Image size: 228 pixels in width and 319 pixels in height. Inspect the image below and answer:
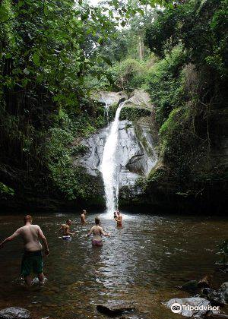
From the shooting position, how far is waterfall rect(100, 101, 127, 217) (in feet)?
61.5

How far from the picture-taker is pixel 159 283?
5.95 m

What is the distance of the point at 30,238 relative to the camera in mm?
5957

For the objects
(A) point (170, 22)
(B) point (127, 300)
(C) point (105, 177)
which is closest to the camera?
(B) point (127, 300)

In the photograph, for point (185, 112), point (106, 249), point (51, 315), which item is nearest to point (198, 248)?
point (106, 249)

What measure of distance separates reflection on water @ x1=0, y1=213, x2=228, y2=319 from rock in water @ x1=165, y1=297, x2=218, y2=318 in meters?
0.16

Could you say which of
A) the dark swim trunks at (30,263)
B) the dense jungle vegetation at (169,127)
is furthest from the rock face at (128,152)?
the dark swim trunks at (30,263)

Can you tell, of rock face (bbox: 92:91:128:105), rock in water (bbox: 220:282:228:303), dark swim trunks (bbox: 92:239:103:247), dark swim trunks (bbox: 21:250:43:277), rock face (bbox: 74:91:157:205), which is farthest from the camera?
rock face (bbox: 92:91:128:105)

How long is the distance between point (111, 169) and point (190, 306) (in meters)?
16.2

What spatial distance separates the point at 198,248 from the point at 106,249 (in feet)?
8.87

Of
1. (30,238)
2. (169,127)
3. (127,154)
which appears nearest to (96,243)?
(30,238)

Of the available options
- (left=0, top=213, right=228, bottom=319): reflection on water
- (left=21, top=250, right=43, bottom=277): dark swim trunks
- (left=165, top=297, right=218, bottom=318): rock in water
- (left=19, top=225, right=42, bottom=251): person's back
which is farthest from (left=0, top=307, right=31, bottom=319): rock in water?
(left=165, top=297, right=218, bottom=318): rock in water

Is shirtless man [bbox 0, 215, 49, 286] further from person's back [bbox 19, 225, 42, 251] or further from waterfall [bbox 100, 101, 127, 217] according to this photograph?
waterfall [bbox 100, 101, 127, 217]

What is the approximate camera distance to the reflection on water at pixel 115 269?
16.3 ft

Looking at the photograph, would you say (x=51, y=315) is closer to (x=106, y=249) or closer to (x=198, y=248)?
(x=106, y=249)
